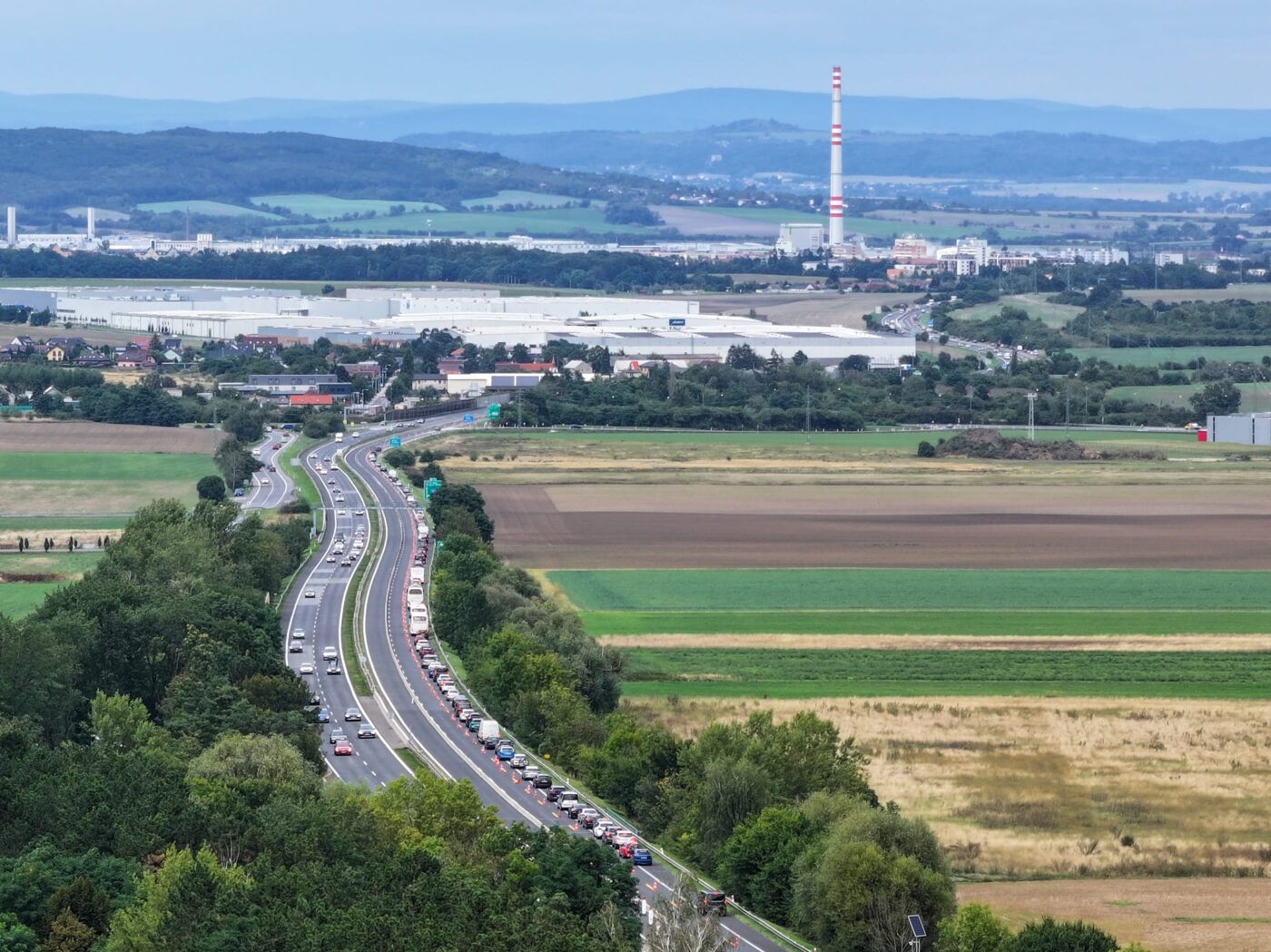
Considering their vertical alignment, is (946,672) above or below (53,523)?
above

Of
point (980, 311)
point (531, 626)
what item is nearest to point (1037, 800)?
point (531, 626)

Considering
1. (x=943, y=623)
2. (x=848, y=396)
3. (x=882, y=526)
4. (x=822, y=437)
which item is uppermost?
(x=943, y=623)

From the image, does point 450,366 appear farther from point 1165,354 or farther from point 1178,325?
point 1178,325

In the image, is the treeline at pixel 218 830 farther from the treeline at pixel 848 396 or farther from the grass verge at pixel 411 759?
the treeline at pixel 848 396

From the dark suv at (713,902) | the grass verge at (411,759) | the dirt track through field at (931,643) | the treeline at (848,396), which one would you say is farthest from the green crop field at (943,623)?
the treeline at (848,396)

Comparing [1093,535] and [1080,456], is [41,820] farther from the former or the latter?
[1080,456]

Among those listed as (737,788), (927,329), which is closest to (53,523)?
(737,788)

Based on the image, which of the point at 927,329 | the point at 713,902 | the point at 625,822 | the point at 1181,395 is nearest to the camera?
the point at 713,902
